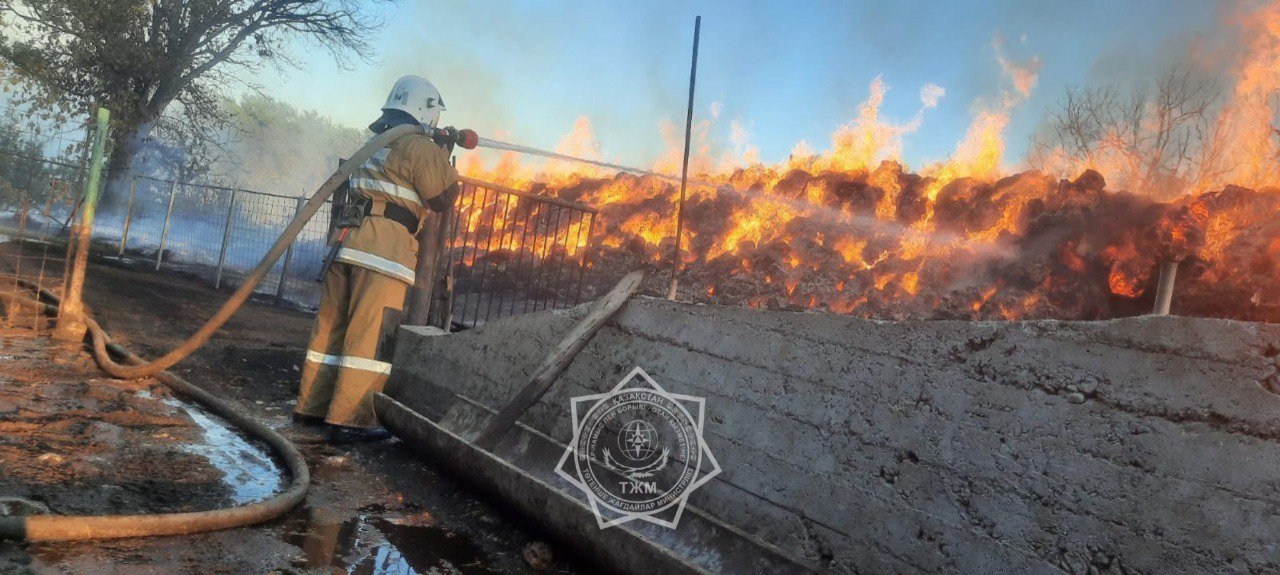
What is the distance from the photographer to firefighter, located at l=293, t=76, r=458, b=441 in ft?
15.7

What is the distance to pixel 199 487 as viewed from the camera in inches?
127

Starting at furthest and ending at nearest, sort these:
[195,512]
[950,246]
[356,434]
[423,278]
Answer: [950,246], [423,278], [356,434], [195,512]

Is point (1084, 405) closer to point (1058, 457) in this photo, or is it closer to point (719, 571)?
point (1058, 457)

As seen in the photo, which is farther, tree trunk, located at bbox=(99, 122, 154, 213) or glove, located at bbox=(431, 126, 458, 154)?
tree trunk, located at bbox=(99, 122, 154, 213)

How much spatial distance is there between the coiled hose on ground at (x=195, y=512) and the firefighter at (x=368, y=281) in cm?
19

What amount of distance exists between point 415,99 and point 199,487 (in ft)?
10.6

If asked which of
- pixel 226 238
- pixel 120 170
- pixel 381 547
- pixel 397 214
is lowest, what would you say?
pixel 381 547

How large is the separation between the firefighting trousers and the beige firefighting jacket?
0.12 m

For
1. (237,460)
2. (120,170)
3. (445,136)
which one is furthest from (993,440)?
(120,170)

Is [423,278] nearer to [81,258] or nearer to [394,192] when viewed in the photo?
[394,192]

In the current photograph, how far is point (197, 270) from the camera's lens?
14141 millimetres

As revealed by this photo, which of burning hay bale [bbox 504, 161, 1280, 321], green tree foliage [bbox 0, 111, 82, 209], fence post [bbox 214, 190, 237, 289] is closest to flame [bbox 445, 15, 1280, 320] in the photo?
burning hay bale [bbox 504, 161, 1280, 321]

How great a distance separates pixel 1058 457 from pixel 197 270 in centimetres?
1558

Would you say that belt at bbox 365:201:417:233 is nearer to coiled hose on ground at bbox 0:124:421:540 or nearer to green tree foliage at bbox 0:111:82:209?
coiled hose on ground at bbox 0:124:421:540
